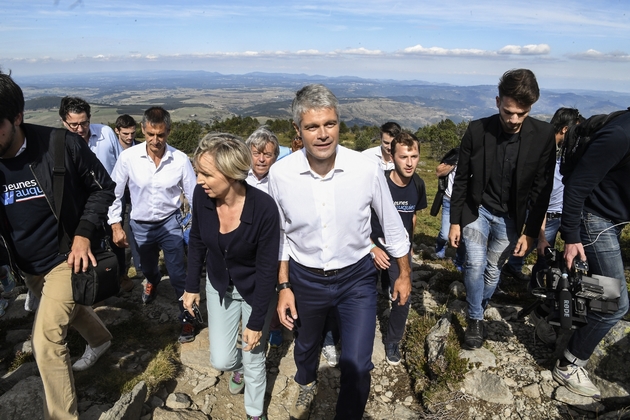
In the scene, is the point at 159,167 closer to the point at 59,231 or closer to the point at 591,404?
the point at 59,231

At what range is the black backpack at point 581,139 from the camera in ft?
11.2

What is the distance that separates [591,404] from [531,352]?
859 mm

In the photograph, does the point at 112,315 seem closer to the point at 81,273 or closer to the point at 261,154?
the point at 81,273

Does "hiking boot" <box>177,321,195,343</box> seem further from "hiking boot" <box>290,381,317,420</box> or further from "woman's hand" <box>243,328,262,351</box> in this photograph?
"woman's hand" <box>243,328,262,351</box>

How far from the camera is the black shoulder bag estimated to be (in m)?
3.24

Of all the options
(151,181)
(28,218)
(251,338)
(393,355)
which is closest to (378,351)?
(393,355)

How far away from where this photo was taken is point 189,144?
117 ft

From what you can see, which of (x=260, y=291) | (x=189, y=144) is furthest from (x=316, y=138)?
(x=189, y=144)

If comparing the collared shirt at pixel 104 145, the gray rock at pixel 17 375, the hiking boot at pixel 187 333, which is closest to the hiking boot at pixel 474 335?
the hiking boot at pixel 187 333

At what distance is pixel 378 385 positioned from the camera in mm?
4383

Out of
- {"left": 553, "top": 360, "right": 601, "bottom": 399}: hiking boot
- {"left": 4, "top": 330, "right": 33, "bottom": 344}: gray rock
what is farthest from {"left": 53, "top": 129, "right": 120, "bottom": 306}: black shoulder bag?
{"left": 553, "top": 360, "right": 601, "bottom": 399}: hiking boot

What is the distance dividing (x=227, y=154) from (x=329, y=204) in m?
0.90

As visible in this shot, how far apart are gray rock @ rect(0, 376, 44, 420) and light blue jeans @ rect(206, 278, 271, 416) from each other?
162cm

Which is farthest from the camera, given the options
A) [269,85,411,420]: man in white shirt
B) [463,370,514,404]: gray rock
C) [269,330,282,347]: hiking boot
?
[269,330,282,347]: hiking boot
